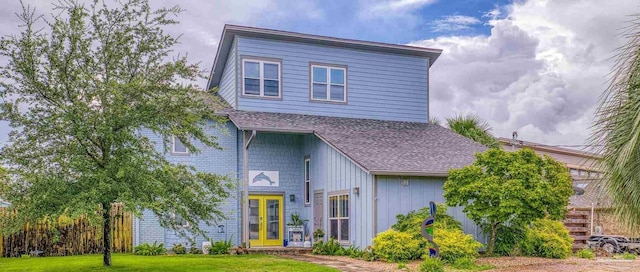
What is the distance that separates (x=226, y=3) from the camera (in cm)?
2058

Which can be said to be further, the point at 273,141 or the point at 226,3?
the point at 273,141

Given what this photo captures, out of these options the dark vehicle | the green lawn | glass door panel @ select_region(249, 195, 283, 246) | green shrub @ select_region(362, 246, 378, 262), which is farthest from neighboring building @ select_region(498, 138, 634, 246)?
glass door panel @ select_region(249, 195, 283, 246)

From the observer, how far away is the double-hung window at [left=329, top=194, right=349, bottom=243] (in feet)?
62.3

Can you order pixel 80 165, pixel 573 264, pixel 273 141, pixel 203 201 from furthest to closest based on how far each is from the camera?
pixel 273 141
pixel 573 264
pixel 203 201
pixel 80 165

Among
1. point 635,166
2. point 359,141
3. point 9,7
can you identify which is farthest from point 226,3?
point 635,166

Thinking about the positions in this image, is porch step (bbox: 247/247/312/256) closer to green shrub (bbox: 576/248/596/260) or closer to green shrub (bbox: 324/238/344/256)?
green shrub (bbox: 324/238/344/256)

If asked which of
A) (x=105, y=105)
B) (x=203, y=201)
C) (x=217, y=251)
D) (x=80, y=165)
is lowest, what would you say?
(x=217, y=251)

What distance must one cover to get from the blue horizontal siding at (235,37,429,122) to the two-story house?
0.13 ft

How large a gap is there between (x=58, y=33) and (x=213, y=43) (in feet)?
39.4

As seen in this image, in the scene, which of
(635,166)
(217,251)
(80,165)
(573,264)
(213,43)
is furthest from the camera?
(213,43)

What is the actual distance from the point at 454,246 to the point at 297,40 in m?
10.4

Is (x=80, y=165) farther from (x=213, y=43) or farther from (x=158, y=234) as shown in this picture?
(x=213, y=43)

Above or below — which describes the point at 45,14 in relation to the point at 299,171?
above

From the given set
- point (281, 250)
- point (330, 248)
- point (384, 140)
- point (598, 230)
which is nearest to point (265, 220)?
point (281, 250)
